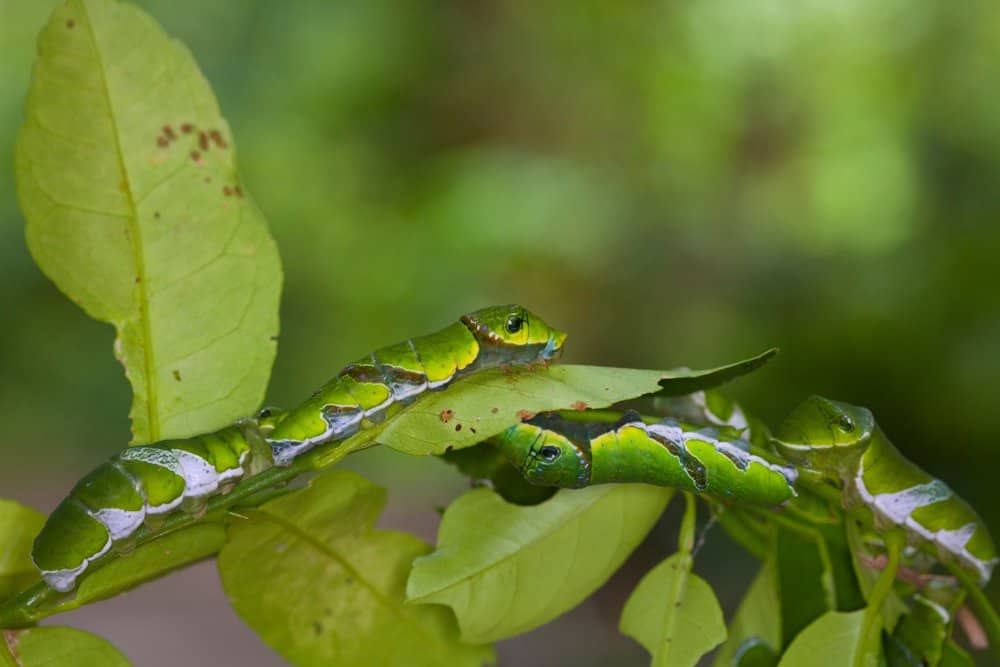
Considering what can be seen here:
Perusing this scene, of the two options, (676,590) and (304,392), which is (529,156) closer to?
(304,392)

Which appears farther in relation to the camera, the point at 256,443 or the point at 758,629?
the point at 758,629

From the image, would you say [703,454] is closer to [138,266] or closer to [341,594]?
[341,594]

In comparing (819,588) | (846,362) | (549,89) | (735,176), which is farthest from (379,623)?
(549,89)

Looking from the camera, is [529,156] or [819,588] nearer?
[819,588]

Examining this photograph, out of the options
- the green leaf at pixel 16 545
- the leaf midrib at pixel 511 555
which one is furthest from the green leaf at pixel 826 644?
the green leaf at pixel 16 545

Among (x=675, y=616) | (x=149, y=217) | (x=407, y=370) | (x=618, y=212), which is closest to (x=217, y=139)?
(x=149, y=217)

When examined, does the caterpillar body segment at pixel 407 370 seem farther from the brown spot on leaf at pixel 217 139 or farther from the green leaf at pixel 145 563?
the brown spot on leaf at pixel 217 139

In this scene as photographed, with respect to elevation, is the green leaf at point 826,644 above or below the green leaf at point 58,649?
below
